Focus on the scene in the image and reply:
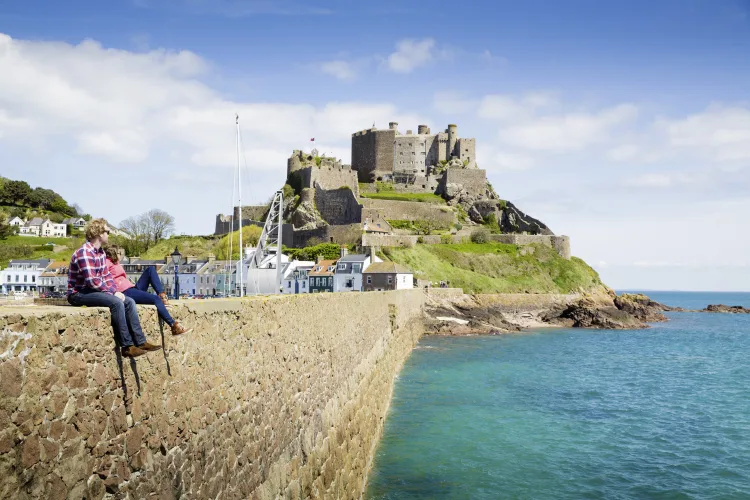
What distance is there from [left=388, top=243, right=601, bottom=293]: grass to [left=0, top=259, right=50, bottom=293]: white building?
40648mm

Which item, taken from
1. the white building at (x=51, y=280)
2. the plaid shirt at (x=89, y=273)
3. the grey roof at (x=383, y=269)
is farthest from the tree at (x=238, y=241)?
the plaid shirt at (x=89, y=273)

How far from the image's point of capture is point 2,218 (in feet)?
336

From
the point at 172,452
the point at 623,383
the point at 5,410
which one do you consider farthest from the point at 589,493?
the point at 623,383

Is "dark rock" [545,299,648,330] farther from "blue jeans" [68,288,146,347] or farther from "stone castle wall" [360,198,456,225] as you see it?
"blue jeans" [68,288,146,347]

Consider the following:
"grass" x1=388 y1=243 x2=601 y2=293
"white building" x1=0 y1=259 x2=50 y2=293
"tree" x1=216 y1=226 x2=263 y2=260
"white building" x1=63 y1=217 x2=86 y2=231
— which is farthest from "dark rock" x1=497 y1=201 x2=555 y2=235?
"white building" x1=63 y1=217 x2=86 y2=231

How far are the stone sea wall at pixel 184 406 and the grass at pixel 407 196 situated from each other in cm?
7979

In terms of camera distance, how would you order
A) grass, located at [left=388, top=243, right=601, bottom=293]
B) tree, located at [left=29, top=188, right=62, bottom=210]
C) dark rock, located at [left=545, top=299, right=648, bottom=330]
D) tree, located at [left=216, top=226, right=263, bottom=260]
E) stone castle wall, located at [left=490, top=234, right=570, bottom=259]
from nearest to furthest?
1. dark rock, located at [left=545, top=299, right=648, bottom=330]
2. grass, located at [left=388, top=243, right=601, bottom=293]
3. tree, located at [left=216, top=226, right=263, bottom=260]
4. stone castle wall, located at [left=490, top=234, right=570, bottom=259]
5. tree, located at [left=29, top=188, right=62, bottom=210]

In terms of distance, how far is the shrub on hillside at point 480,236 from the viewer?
86.7 meters

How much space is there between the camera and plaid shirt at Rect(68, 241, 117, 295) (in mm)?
5648

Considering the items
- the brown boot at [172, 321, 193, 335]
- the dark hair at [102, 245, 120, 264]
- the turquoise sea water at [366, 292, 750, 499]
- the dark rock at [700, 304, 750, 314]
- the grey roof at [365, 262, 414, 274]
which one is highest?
the grey roof at [365, 262, 414, 274]

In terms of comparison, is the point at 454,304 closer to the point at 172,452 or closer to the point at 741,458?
the point at 741,458

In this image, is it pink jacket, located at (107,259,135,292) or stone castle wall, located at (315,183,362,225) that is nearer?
pink jacket, located at (107,259,135,292)

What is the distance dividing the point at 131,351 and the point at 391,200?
83.6 meters

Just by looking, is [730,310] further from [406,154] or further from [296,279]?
[296,279]
